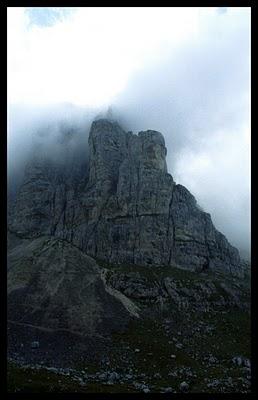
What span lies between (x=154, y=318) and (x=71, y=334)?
128 ft

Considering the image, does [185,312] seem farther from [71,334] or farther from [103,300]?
[71,334]

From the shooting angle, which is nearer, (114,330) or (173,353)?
(173,353)

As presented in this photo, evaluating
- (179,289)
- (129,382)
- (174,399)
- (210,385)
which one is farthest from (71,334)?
(179,289)

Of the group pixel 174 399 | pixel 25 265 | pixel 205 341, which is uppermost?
pixel 25 265

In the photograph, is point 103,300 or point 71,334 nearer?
point 71,334

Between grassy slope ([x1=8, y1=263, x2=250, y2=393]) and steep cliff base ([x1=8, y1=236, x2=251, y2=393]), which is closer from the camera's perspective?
grassy slope ([x1=8, y1=263, x2=250, y2=393])

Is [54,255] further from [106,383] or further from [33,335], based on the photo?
[106,383]

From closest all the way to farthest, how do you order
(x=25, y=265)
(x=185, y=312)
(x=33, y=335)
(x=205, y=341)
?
(x=33, y=335)
(x=205, y=341)
(x=25, y=265)
(x=185, y=312)

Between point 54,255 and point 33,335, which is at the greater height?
point 54,255

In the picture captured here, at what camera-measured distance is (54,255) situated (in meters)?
134

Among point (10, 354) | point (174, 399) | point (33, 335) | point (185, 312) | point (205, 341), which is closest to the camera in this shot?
point (174, 399)

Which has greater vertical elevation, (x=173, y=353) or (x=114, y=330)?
(x=114, y=330)

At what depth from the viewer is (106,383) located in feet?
230

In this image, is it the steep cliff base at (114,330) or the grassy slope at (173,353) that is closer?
the grassy slope at (173,353)
